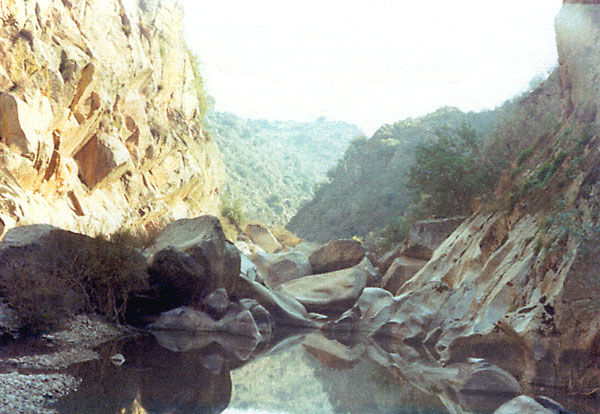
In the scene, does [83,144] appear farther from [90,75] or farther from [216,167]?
[216,167]

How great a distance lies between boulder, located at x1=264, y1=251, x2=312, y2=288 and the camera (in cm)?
1778

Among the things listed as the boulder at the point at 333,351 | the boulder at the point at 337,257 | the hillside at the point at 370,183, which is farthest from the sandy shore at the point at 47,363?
the hillside at the point at 370,183

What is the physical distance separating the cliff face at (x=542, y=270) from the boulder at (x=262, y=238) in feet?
60.6

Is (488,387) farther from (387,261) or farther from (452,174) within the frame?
(387,261)

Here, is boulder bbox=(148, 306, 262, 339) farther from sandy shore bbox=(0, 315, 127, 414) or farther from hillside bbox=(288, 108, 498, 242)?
hillside bbox=(288, 108, 498, 242)

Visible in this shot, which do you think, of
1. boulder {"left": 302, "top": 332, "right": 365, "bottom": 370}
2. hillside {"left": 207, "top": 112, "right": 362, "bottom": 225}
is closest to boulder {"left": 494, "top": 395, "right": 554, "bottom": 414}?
boulder {"left": 302, "top": 332, "right": 365, "bottom": 370}

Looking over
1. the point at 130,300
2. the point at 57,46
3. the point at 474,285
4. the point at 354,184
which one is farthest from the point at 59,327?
the point at 354,184

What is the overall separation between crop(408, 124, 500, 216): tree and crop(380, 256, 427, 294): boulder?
249 centimetres

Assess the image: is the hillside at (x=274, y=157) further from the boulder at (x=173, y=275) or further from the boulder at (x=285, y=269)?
the boulder at (x=173, y=275)

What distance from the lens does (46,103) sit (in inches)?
672

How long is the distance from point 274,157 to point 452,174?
2354 inches

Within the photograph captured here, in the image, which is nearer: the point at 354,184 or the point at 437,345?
the point at 437,345

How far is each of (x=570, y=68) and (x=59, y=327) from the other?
9405 mm

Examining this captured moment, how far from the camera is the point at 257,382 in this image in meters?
6.12
